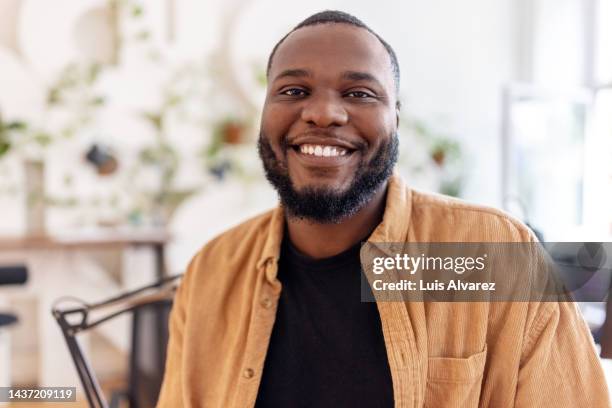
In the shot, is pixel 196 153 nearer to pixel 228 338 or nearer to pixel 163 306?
pixel 163 306

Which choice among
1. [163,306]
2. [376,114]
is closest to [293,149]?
[376,114]

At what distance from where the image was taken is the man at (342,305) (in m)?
1.06

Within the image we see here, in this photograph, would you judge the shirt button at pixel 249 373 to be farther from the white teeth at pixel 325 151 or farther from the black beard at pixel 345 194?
the white teeth at pixel 325 151

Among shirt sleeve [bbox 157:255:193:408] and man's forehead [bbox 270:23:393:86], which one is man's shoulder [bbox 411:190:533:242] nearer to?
man's forehead [bbox 270:23:393:86]

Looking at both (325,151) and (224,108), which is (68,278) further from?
(325,151)

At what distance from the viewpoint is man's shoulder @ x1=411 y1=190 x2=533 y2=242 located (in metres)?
1.12

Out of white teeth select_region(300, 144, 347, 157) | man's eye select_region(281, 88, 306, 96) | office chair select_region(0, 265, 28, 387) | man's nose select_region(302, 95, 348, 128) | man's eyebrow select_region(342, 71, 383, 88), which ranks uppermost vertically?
man's eyebrow select_region(342, 71, 383, 88)

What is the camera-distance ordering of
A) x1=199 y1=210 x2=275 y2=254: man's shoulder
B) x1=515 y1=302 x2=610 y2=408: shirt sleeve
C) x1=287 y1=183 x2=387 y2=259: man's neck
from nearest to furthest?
x1=515 y1=302 x2=610 y2=408: shirt sleeve → x1=287 y1=183 x2=387 y2=259: man's neck → x1=199 y1=210 x2=275 y2=254: man's shoulder

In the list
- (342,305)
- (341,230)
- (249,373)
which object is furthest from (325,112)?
(249,373)

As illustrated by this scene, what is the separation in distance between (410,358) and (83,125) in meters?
3.11

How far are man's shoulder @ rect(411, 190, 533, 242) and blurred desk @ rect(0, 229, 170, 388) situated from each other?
8.07ft

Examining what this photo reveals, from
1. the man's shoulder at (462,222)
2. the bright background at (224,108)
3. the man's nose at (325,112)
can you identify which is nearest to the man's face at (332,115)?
the man's nose at (325,112)

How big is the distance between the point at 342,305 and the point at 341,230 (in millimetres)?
152

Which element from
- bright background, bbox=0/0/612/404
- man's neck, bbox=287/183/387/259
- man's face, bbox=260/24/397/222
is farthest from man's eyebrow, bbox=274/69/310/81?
bright background, bbox=0/0/612/404
